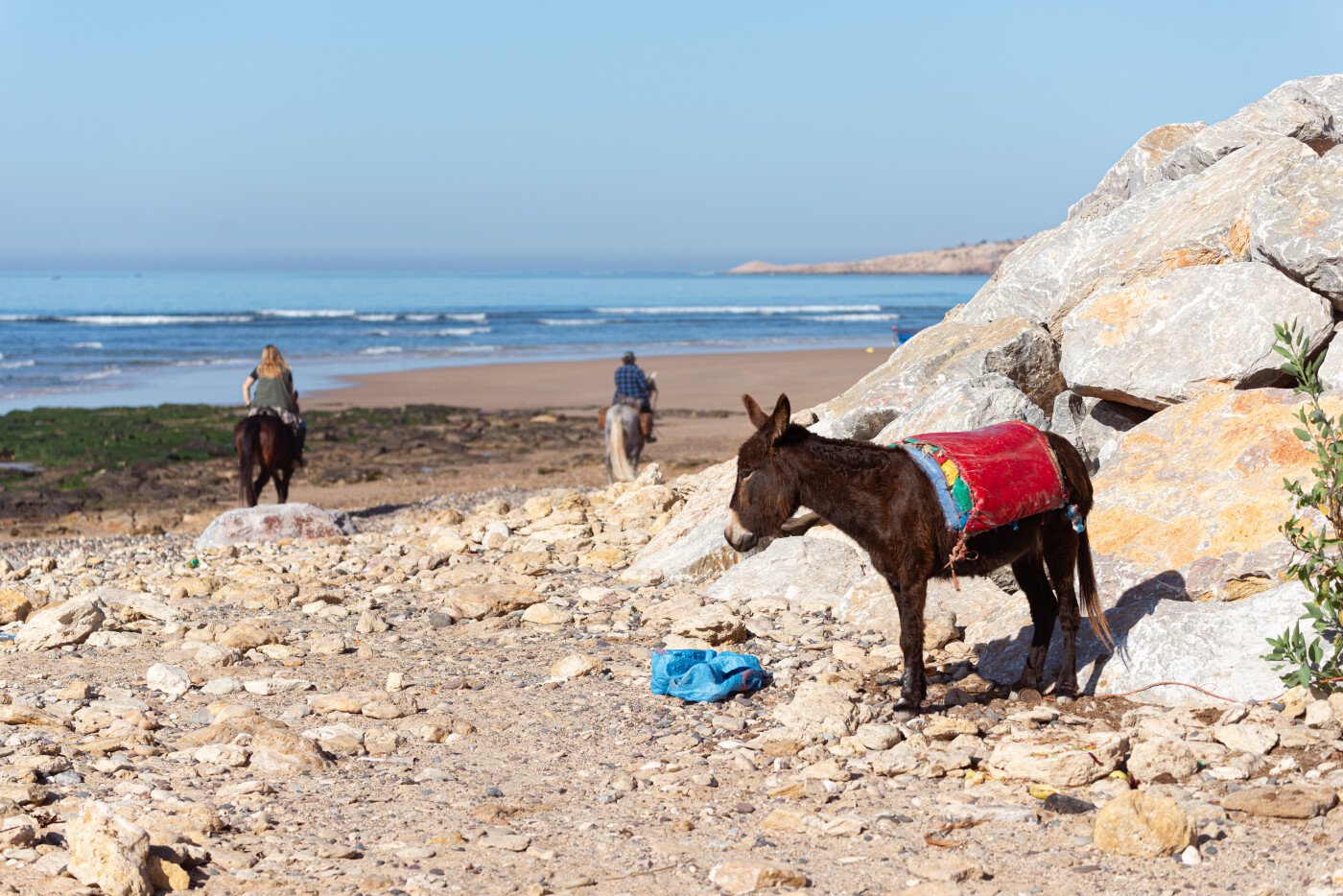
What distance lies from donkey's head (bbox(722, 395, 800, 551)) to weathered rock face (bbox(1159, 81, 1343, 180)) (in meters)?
7.13

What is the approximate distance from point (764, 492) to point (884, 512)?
61 cm

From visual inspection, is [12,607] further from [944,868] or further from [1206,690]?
[1206,690]

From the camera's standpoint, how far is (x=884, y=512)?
22.2 ft

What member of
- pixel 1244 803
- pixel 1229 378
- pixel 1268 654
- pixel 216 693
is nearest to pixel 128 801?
pixel 216 693

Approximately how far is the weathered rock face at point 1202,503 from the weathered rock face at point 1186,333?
432 millimetres

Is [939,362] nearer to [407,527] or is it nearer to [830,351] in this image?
[407,527]

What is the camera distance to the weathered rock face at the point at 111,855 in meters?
4.94

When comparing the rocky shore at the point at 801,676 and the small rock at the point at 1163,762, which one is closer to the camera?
the rocky shore at the point at 801,676

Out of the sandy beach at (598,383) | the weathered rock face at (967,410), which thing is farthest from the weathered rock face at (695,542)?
the sandy beach at (598,383)

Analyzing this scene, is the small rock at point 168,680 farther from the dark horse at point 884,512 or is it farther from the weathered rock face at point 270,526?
the weathered rock face at point 270,526

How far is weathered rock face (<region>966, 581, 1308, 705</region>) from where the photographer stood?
22.4ft

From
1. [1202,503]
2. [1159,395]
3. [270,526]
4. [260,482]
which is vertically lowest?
[270,526]

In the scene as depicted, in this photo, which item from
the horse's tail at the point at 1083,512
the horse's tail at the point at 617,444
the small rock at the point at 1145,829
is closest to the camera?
the small rock at the point at 1145,829

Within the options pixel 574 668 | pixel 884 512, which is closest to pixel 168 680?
pixel 574 668
